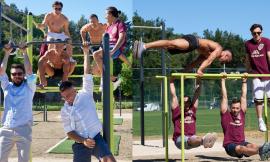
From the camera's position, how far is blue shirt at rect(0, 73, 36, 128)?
5133mm

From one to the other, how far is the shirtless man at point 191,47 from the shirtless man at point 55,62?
198 cm

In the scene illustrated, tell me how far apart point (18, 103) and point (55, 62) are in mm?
3178

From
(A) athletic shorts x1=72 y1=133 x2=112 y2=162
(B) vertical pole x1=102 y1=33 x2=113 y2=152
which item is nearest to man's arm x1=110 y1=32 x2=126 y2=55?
(B) vertical pole x1=102 y1=33 x2=113 y2=152

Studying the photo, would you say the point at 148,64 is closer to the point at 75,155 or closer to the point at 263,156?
the point at 263,156

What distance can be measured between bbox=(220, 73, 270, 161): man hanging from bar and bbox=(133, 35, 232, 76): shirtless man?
45 centimetres

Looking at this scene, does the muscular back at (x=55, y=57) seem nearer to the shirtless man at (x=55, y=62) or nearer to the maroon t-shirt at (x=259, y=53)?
the shirtless man at (x=55, y=62)

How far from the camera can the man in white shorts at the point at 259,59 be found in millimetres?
7215

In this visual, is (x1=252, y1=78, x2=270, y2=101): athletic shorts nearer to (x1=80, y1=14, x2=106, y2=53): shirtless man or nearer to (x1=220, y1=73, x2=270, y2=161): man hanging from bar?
(x1=220, y1=73, x2=270, y2=161): man hanging from bar

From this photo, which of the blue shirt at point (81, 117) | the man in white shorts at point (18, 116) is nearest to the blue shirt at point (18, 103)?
the man in white shorts at point (18, 116)

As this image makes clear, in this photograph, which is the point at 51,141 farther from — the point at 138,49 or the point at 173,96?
the point at 138,49

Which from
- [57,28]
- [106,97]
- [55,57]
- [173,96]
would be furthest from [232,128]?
[57,28]

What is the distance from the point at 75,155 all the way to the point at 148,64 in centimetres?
2207

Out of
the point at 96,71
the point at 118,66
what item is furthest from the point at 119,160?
the point at 118,66

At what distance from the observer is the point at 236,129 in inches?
276
